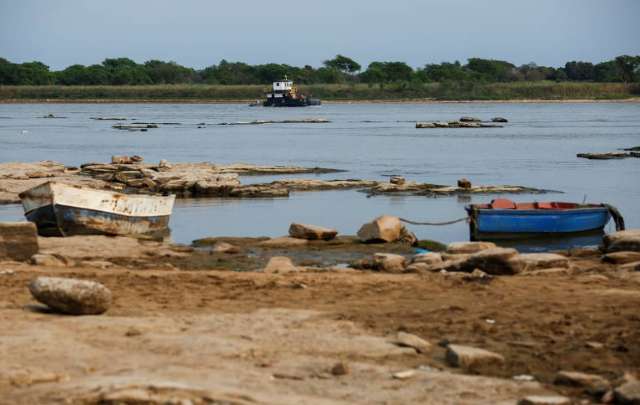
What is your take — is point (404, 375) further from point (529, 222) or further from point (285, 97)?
point (285, 97)

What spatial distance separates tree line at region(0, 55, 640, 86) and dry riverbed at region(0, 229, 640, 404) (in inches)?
6038

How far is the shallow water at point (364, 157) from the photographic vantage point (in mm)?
25750

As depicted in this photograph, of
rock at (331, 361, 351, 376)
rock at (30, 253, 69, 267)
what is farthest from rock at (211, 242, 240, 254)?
rock at (331, 361, 351, 376)

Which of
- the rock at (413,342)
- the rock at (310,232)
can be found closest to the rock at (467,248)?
the rock at (310,232)

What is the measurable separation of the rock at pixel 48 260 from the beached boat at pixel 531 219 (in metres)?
8.53

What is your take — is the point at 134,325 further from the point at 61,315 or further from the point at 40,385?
the point at 40,385

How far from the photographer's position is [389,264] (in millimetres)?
15984

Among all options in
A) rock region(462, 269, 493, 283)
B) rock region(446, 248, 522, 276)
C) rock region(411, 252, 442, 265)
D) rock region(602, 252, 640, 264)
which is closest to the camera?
rock region(462, 269, 493, 283)

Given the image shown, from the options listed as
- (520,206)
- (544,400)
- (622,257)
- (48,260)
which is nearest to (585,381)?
(544,400)

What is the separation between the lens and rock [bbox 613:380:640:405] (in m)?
8.45

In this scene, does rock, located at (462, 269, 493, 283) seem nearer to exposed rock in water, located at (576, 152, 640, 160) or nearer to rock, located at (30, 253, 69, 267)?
rock, located at (30, 253, 69, 267)

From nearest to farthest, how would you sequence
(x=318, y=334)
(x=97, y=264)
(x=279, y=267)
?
1. (x=318, y=334)
2. (x=279, y=267)
3. (x=97, y=264)

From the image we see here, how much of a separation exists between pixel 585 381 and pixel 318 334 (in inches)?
110

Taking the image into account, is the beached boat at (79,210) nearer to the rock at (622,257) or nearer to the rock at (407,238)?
the rock at (407,238)
